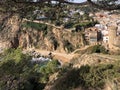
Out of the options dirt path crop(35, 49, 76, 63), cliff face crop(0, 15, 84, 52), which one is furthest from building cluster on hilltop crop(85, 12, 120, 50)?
dirt path crop(35, 49, 76, 63)

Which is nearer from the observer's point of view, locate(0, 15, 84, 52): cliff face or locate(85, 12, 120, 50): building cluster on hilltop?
locate(85, 12, 120, 50): building cluster on hilltop

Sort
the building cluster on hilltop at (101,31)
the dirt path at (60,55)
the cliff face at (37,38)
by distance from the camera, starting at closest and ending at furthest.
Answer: the building cluster on hilltop at (101,31) < the dirt path at (60,55) < the cliff face at (37,38)

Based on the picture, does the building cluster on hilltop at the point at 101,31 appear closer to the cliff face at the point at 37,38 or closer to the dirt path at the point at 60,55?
the cliff face at the point at 37,38

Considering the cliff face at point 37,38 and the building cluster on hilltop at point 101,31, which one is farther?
the cliff face at point 37,38

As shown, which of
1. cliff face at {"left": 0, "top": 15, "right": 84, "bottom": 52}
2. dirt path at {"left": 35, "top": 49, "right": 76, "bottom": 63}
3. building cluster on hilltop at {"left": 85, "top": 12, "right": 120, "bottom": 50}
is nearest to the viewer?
building cluster on hilltop at {"left": 85, "top": 12, "right": 120, "bottom": 50}

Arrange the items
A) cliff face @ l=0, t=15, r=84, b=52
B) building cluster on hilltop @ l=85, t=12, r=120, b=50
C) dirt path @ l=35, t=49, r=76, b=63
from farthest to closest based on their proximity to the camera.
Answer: cliff face @ l=0, t=15, r=84, b=52 < dirt path @ l=35, t=49, r=76, b=63 < building cluster on hilltop @ l=85, t=12, r=120, b=50

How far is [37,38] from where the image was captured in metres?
A: 47.6

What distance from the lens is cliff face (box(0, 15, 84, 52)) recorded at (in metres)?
42.7

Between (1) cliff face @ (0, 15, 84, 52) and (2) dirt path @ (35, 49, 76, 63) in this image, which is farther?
(1) cliff face @ (0, 15, 84, 52)

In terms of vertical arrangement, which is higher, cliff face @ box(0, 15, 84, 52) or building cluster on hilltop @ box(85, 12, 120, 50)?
building cluster on hilltop @ box(85, 12, 120, 50)

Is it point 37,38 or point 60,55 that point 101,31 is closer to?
point 60,55

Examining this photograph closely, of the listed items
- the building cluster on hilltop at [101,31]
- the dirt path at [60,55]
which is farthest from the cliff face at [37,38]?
the building cluster on hilltop at [101,31]

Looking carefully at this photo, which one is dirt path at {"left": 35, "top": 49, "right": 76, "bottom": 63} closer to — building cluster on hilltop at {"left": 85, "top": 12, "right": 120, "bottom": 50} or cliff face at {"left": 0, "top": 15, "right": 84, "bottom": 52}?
cliff face at {"left": 0, "top": 15, "right": 84, "bottom": 52}

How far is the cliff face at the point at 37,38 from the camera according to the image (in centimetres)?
4269
